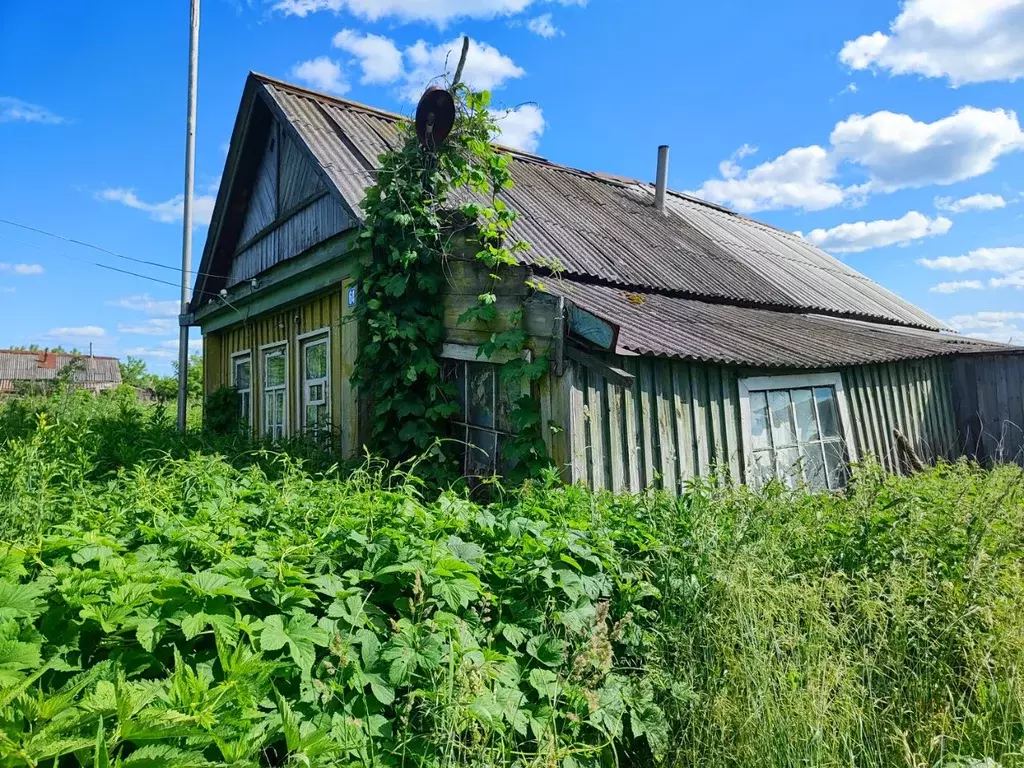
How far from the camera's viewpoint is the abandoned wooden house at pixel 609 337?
518cm

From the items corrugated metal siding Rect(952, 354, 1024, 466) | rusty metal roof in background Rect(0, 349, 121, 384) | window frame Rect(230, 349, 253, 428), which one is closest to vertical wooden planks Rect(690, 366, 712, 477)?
corrugated metal siding Rect(952, 354, 1024, 466)

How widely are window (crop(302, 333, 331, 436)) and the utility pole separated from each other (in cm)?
347

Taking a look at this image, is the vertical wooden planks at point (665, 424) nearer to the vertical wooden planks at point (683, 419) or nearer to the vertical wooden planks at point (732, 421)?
the vertical wooden planks at point (683, 419)

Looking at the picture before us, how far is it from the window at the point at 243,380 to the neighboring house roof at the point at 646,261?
1449mm

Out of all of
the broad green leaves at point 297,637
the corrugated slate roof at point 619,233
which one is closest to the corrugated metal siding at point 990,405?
the corrugated slate roof at point 619,233

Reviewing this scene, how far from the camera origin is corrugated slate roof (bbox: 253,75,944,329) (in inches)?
303

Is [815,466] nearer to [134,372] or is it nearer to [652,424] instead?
[652,424]

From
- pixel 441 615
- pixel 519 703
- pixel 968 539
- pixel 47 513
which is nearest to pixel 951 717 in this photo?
pixel 968 539

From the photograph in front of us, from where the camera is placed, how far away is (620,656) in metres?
2.80

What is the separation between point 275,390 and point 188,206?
411cm

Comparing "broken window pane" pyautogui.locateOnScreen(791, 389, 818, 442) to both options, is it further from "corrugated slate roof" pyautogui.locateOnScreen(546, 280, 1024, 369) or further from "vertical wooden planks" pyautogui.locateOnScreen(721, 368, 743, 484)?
"vertical wooden planks" pyautogui.locateOnScreen(721, 368, 743, 484)

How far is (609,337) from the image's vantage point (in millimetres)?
4520

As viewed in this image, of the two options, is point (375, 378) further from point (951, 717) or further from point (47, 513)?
point (951, 717)

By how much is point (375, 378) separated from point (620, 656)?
4314 mm
